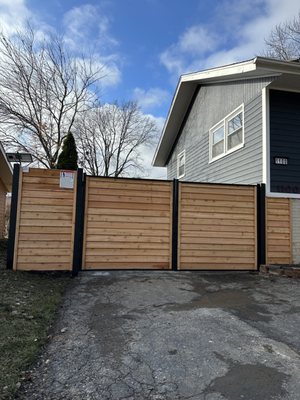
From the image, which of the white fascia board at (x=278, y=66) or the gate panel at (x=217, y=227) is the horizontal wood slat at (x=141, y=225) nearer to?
the gate panel at (x=217, y=227)

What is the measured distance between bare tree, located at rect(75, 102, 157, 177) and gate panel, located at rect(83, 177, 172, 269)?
21683 mm

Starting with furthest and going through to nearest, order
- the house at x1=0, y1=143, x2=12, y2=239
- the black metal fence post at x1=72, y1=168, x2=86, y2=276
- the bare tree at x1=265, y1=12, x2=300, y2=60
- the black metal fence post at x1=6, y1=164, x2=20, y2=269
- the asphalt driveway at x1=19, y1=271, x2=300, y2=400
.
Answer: the bare tree at x1=265, y1=12, x2=300, y2=60 < the house at x1=0, y1=143, x2=12, y2=239 < the black metal fence post at x1=72, y1=168, x2=86, y2=276 < the black metal fence post at x1=6, y1=164, x2=20, y2=269 < the asphalt driveway at x1=19, y1=271, x2=300, y2=400

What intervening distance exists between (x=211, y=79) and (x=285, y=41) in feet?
39.7

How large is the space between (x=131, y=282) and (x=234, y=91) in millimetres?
6584

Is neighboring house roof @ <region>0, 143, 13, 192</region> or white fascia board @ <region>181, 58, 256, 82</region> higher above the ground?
white fascia board @ <region>181, 58, 256, 82</region>

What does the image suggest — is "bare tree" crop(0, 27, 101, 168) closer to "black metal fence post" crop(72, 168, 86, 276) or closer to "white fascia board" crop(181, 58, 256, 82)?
"white fascia board" crop(181, 58, 256, 82)

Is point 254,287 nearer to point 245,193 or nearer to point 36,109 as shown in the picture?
point 245,193

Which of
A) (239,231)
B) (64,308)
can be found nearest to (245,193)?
(239,231)

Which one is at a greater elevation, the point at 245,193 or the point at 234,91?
the point at 234,91

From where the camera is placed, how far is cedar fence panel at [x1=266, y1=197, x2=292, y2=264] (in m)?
7.68

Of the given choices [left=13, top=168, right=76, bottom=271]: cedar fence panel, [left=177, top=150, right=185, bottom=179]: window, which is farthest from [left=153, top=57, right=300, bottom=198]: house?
[left=13, top=168, right=76, bottom=271]: cedar fence panel

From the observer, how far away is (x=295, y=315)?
4293mm

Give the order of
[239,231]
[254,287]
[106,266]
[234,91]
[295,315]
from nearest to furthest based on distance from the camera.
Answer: [295,315] < [254,287] < [106,266] < [239,231] < [234,91]

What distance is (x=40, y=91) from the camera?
20.3m
